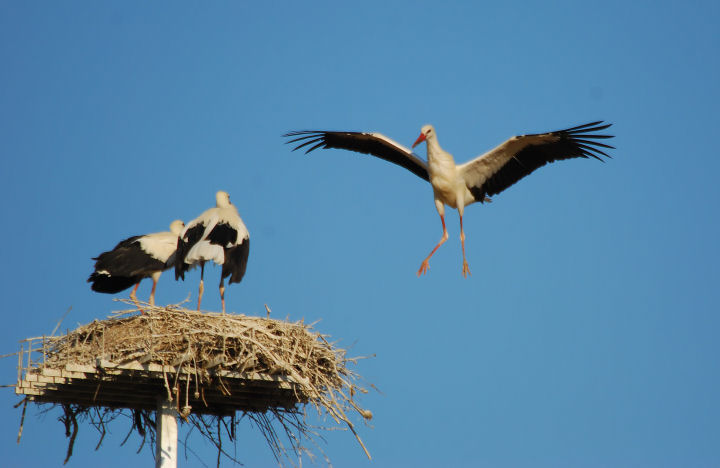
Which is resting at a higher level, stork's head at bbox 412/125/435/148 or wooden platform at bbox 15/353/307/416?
stork's head at bbox 412/125/435/148

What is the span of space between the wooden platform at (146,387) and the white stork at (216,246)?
123cm

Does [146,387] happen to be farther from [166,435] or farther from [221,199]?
[221,199]

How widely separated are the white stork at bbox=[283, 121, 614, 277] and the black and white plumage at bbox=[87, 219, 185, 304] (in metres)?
2.94

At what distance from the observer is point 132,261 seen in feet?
35.1

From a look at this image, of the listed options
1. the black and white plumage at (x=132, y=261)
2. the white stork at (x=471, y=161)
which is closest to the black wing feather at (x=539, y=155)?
the white stork at (x=471, y=161)

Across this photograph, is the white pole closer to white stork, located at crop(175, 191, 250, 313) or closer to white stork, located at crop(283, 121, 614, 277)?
white stork, located at crop(175, 191, 250, 313)

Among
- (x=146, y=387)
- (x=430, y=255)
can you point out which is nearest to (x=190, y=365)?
(x=146, y=387)

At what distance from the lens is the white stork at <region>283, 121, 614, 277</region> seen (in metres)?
11.7

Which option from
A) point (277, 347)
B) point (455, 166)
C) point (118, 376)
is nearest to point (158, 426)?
point (118, 376)

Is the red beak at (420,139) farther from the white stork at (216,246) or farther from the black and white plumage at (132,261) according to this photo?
the black and white plumage at (132,261)

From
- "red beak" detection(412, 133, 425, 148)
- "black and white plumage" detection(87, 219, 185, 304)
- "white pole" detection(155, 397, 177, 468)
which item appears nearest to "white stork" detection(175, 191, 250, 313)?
"black and white plumage" detection(87, 219, 185, 304)

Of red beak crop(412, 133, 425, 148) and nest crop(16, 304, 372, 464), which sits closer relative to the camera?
nest crop(16, 304, 372, 464)

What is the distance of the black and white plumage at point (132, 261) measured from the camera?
10.6 m

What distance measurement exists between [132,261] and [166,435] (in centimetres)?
240
